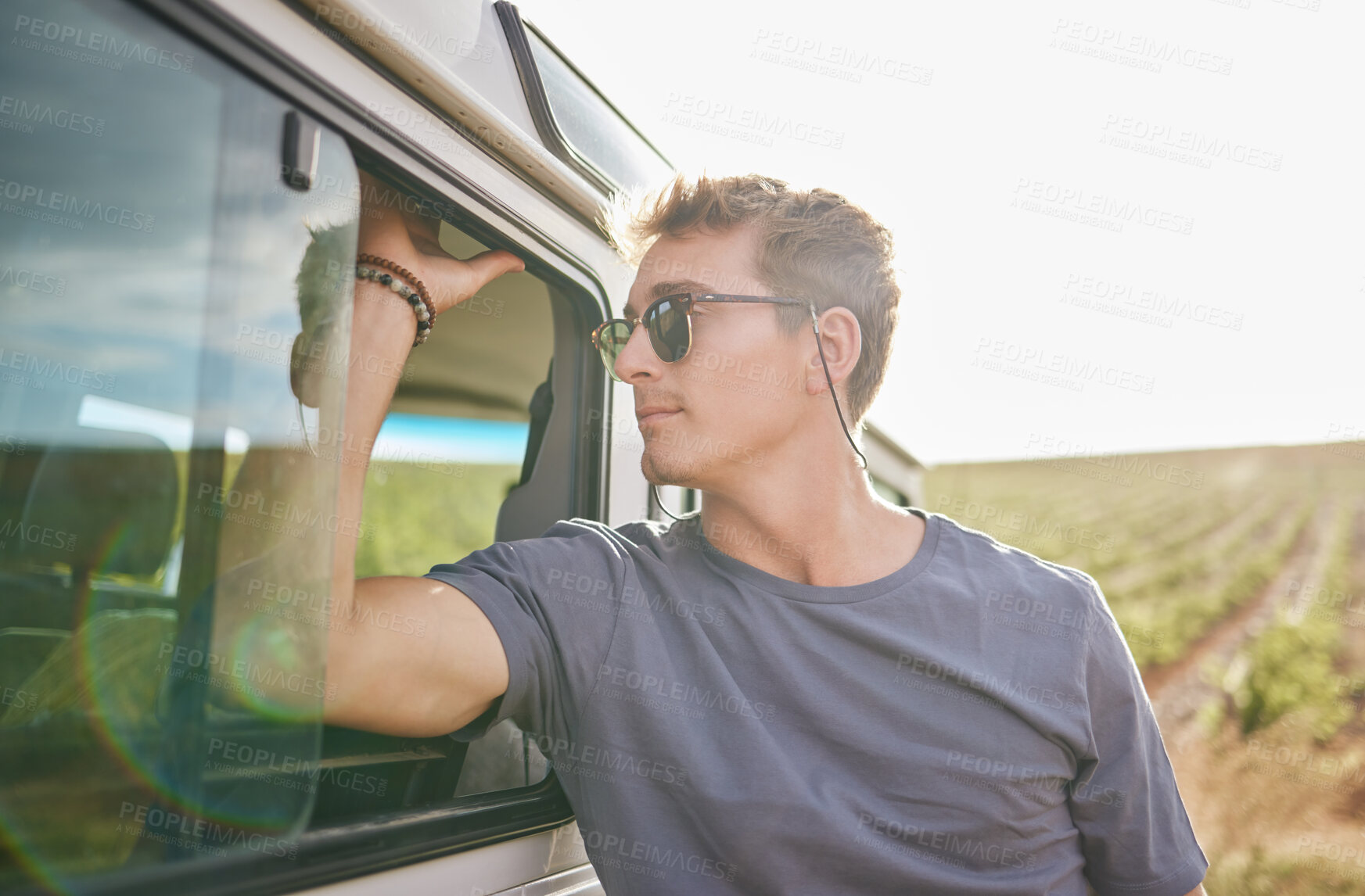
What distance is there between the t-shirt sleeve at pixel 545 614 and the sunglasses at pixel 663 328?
1.54ft

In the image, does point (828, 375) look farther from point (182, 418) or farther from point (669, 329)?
point (182, 418)

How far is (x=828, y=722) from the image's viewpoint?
1.72m

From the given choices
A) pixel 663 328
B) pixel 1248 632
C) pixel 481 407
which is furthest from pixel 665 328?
pixel 1248 632

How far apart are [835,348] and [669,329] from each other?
A: 48 centimetres

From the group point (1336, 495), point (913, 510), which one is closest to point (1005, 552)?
point (913, 510)

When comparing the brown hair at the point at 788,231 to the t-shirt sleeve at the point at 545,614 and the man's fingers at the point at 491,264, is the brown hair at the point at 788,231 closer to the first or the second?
the man's fingers at the point at 491,264

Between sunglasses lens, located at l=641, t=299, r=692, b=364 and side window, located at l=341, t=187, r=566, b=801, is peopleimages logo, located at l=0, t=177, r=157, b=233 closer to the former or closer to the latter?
side window, located at l=341, t=187, r=566, b=801

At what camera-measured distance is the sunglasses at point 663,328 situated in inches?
77.9

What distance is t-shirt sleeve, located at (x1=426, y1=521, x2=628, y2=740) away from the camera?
154cm

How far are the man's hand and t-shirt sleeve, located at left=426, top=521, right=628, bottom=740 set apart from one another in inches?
19.8

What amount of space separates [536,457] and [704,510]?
17.6 inches

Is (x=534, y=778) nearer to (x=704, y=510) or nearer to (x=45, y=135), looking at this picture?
(x=704, y=510)

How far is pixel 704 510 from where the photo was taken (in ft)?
6.87

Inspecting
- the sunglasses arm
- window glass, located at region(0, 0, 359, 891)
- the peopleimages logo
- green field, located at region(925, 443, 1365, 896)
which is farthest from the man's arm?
green field, located at region(925, 443, 1365, 896)
